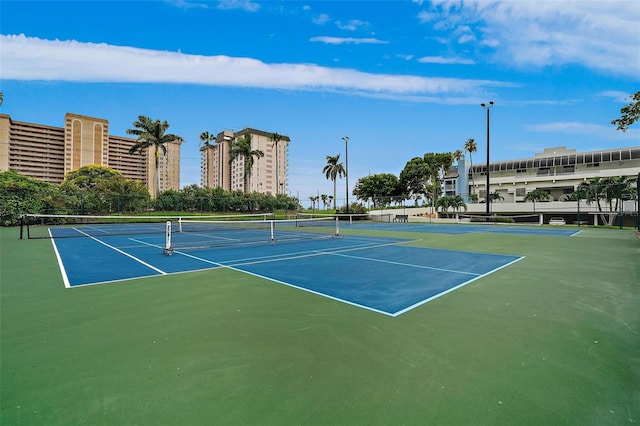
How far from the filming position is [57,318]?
432 cm

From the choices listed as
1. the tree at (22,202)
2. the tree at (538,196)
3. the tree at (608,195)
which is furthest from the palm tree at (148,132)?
the tree at (538,196)

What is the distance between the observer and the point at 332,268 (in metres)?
8.05

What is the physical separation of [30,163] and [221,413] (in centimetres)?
14281

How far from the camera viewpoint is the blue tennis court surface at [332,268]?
18.7 ft

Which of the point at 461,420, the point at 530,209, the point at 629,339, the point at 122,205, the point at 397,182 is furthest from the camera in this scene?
the point at 397,182

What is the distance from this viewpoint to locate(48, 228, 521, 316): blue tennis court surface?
5.70 m

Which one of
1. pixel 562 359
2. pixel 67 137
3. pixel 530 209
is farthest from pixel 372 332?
pixel 67 137

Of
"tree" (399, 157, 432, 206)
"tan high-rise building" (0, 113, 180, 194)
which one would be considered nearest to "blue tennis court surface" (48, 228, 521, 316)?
"tree" (399, 157, 432, 206)

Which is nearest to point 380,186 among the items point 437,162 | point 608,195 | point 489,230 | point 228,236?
point 437,162

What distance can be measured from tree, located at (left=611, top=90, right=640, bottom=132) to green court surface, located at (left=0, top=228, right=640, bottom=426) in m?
10.5

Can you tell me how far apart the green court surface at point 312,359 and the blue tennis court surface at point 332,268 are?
600 millimetres

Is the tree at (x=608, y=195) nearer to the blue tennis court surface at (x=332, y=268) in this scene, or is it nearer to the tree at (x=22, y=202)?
the blue tennis court surface at (x=332, y=268)

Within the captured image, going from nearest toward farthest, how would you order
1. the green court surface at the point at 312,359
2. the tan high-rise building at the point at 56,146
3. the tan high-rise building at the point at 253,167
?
1. the green court surface at the point at 312,359
2. the tan high-rise building at the point at 56,146
3. the tan high-rise building at the point at 253,167

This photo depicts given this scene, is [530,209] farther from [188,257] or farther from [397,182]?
[188,257]
